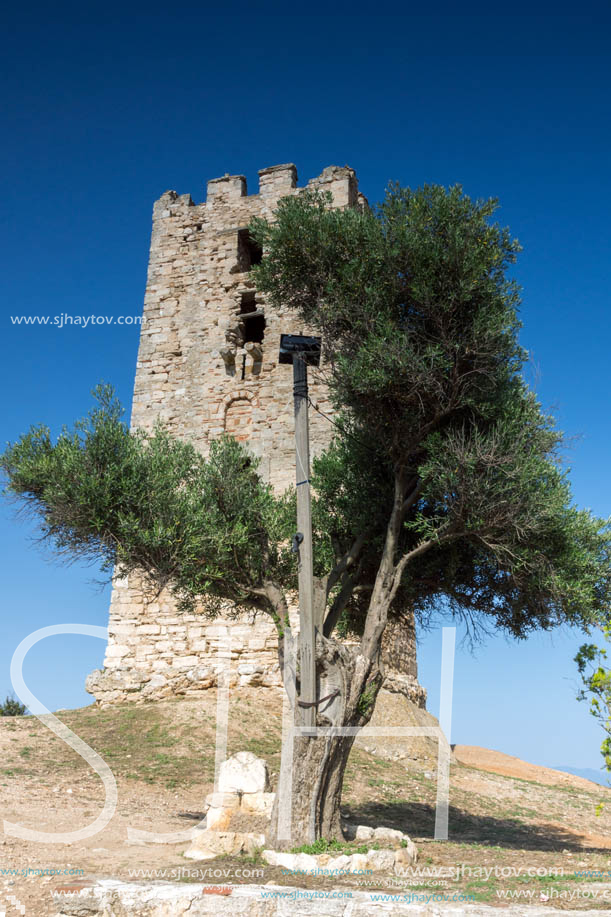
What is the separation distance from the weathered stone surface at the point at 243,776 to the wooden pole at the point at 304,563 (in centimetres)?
139

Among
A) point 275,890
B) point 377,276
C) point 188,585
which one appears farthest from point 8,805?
point 377,276

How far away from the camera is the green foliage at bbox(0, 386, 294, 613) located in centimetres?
821

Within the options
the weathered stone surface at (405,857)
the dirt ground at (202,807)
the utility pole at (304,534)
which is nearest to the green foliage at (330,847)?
the weathered stone surface at (405,857)

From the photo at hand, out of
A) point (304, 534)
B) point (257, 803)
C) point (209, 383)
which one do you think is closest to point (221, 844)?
point (257, 803)

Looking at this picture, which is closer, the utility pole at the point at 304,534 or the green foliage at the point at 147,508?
the utility pole at the point at 304,534

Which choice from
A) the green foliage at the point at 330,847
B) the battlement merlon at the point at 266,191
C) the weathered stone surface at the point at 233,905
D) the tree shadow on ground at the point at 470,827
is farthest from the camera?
the battlement merlon at the point at 266,191

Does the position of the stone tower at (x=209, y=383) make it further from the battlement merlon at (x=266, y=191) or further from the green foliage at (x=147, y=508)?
the green foliage at (x=147, y=508)

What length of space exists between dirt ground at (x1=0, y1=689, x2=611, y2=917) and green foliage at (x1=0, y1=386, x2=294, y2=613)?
2918mm

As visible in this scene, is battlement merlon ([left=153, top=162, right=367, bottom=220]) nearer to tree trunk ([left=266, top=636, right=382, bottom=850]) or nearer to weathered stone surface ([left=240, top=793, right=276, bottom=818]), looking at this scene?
tree trunk ([left=266, top=636, right=382, bottom=850])

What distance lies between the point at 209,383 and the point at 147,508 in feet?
28.0

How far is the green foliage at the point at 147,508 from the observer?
26.9 feet

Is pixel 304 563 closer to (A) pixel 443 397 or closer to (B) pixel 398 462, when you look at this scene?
(B) pixel 398 462

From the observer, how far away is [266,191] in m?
17.6

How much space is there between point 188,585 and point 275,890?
3.92 metres
